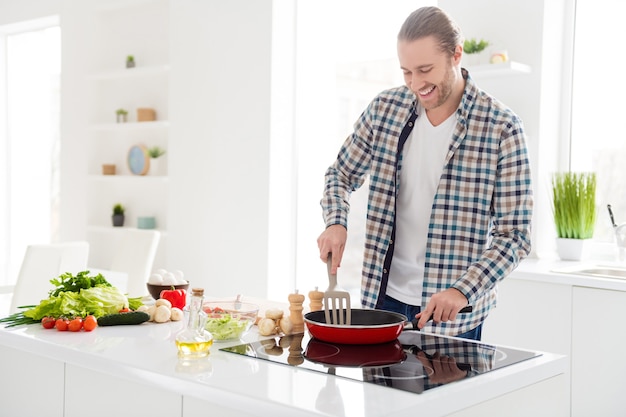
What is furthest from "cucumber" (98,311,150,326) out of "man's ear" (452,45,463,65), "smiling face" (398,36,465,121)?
"man's ear" (452,45,463,65)

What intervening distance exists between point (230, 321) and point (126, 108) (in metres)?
4.40

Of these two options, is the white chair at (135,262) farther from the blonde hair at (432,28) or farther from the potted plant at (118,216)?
the blonde hair at (432,28)

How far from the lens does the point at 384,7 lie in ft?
15.2

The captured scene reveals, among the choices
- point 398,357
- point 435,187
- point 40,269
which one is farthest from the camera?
point 40,269

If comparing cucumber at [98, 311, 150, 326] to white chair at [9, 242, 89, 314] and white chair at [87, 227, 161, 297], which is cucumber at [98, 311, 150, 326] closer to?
white chair at [9, 242, 89, 314]

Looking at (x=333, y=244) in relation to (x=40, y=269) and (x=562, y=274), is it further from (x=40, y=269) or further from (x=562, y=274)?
(x=40, y=269)

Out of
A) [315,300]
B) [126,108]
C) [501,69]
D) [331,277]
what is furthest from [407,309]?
[126,108]

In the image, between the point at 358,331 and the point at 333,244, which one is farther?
the point at 333,244

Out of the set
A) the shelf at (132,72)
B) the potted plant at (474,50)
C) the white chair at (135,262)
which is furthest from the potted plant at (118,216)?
the potted plant at (474,50)

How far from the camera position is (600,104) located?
3959 millimetres

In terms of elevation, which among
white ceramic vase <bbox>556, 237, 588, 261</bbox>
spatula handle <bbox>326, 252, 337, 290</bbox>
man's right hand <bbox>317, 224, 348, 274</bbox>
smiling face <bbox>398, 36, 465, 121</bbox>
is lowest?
white ceramic vase <bbox>556, 237, 588, 261</bbox>

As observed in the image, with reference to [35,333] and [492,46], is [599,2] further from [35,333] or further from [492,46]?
[35,333]

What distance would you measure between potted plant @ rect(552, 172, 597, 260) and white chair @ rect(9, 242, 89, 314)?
244 cm

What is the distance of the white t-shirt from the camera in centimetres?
221
